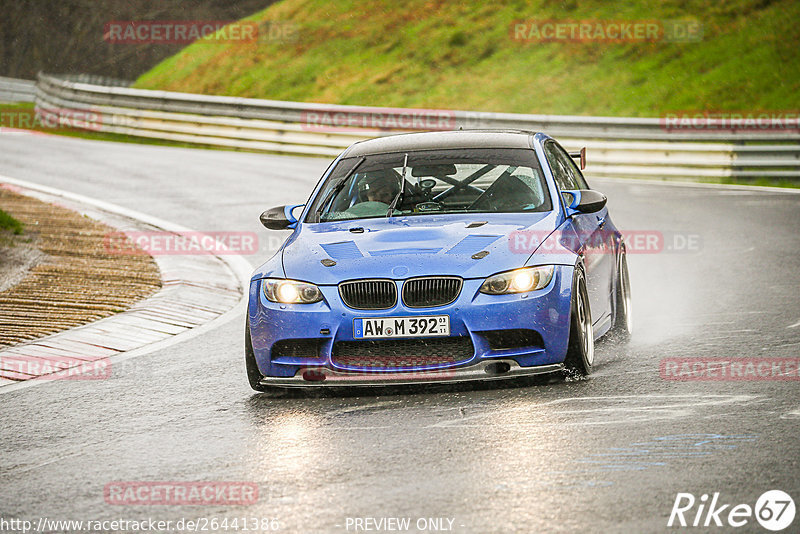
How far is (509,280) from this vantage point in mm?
7137

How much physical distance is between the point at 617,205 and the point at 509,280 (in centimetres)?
1070

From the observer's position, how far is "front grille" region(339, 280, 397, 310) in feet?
23.4

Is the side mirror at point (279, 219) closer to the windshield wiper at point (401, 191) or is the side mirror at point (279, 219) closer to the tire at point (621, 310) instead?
the windshield wiper at point (401, 191)

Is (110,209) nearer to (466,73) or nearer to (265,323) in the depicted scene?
(265,323)

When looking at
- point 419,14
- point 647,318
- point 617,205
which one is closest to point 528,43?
point 419,14

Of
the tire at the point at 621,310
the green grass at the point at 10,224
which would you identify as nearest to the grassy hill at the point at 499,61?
the green grass at the point at 10,224

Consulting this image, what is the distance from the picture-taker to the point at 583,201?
8242mm

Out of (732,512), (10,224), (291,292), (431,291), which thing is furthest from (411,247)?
(10,224)

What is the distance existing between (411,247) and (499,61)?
92.4 feet

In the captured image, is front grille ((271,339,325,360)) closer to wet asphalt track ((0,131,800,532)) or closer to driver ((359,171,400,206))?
wet asphalt track ((0,131,800,532))

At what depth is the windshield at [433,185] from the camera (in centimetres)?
834

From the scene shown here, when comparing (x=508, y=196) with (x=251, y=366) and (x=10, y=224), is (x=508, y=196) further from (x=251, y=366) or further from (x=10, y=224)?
(x=10, y=224)

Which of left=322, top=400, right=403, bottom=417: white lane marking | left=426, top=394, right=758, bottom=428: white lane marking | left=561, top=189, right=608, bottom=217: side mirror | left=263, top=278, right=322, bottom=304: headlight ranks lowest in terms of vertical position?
left=322, top=400, right=403, bottom=417: white lane marking

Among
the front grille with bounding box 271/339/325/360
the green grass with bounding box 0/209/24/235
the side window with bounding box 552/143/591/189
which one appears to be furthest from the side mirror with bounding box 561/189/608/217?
the green grass with bounding box 0/209/24/235
